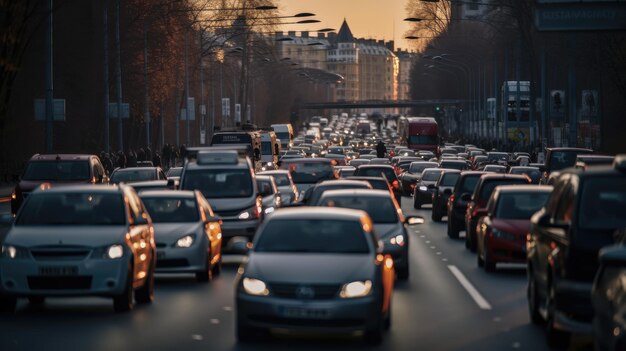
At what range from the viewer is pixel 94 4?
9969cm

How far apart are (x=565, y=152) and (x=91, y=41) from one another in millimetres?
58055

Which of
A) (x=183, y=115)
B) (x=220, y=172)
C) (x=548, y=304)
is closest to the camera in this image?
(x=548, y=304)

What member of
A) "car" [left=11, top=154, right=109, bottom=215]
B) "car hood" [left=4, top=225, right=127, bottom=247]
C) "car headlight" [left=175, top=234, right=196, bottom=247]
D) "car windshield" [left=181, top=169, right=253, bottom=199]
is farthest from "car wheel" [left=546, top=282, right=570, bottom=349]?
"car" [left=11, top=154, right=109, bottom=215]

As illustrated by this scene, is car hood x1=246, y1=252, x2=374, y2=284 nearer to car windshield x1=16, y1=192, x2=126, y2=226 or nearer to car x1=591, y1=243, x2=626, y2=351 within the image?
car windshield x1=16, y1=192, x2=126, y2=226

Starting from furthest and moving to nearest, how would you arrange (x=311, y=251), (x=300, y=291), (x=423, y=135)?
1. (x=423, y=135)
2. (x=311, y=251)
3. (x=300, y=291)

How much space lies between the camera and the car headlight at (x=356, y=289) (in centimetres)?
1544

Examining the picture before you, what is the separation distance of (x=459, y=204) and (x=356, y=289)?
20.7 metres

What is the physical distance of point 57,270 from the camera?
1862cm

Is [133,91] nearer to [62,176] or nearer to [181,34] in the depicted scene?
[181,34]

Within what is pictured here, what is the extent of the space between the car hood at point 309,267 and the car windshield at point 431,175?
132 feet

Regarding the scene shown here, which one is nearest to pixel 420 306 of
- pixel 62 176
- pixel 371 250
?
pixel 371 250

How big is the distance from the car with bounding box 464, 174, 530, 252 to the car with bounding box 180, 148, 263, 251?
159 inches

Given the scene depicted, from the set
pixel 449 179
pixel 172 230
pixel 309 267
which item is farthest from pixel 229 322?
pixel 449 179

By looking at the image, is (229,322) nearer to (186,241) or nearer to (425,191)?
(186,241)
